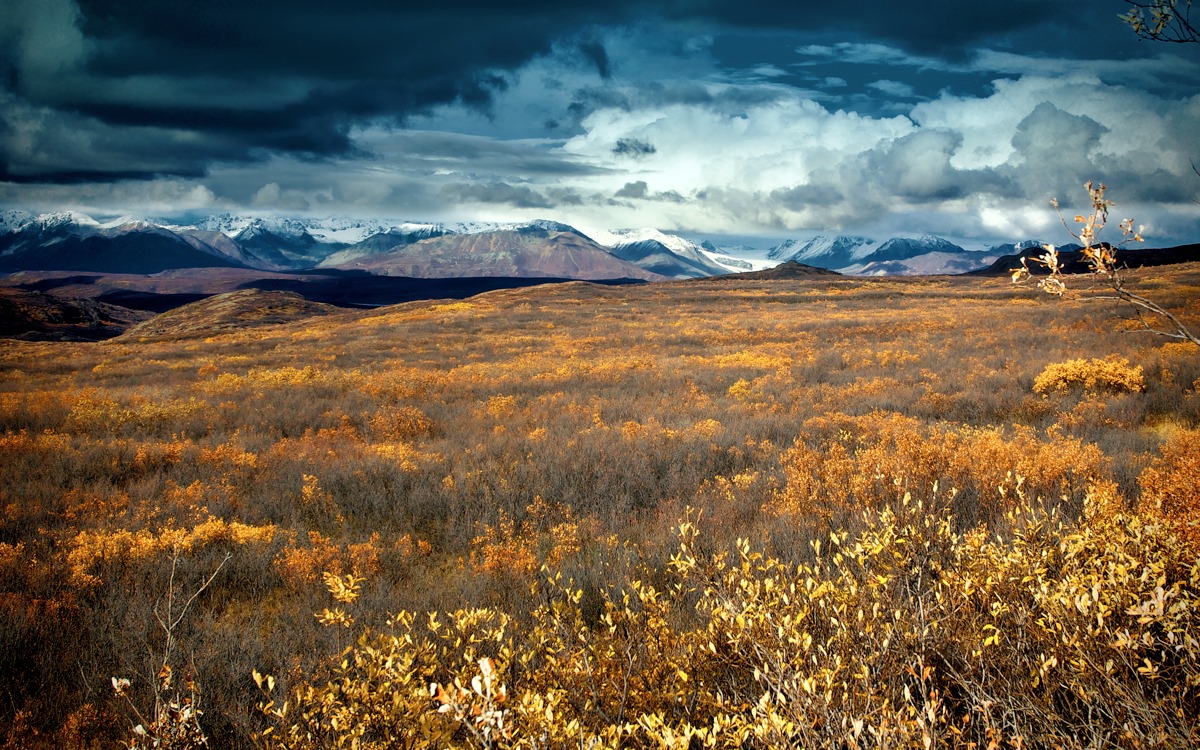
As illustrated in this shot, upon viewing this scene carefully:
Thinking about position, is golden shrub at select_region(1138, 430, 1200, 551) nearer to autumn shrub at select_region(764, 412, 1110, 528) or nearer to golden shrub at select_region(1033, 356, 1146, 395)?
autumn shrub at select_region(764, 412, 1110, 528)

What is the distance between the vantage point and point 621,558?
5.54 metres

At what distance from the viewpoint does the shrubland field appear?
261cm

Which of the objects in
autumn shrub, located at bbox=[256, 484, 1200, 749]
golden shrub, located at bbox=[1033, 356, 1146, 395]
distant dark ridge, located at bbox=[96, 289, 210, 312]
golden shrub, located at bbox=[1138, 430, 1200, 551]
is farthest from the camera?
distant dark ridge, located at bbox=[96, 289, 210, 312]

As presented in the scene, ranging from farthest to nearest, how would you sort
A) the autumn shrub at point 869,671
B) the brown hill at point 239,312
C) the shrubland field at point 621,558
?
the brown hill at point 239,312 < the shrubland field at point 621,558 < the autumn shrub at point 869,671

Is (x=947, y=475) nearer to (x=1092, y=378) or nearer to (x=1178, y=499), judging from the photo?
(x=1178, y=499)

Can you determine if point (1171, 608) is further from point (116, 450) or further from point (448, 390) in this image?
point (448, 390)

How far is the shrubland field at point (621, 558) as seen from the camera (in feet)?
8.57

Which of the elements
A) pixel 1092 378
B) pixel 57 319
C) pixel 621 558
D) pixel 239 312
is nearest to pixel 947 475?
pixel 621 558

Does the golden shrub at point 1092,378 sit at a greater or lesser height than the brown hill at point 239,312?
lesser

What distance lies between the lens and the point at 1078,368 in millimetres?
13055

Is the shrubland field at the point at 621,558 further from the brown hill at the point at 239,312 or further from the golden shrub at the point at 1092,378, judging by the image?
the brown hill at the point at 239,312

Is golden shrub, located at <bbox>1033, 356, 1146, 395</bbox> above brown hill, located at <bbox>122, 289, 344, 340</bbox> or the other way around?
the other way around

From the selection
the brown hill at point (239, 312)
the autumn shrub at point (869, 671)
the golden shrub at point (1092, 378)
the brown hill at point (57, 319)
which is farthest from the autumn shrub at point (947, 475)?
the brown hill at point (57, 319)

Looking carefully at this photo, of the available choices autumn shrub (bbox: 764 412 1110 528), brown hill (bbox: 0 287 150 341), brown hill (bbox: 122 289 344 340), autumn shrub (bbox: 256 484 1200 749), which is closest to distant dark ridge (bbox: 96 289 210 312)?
brown hill (bbox: 0 287 150 341)
